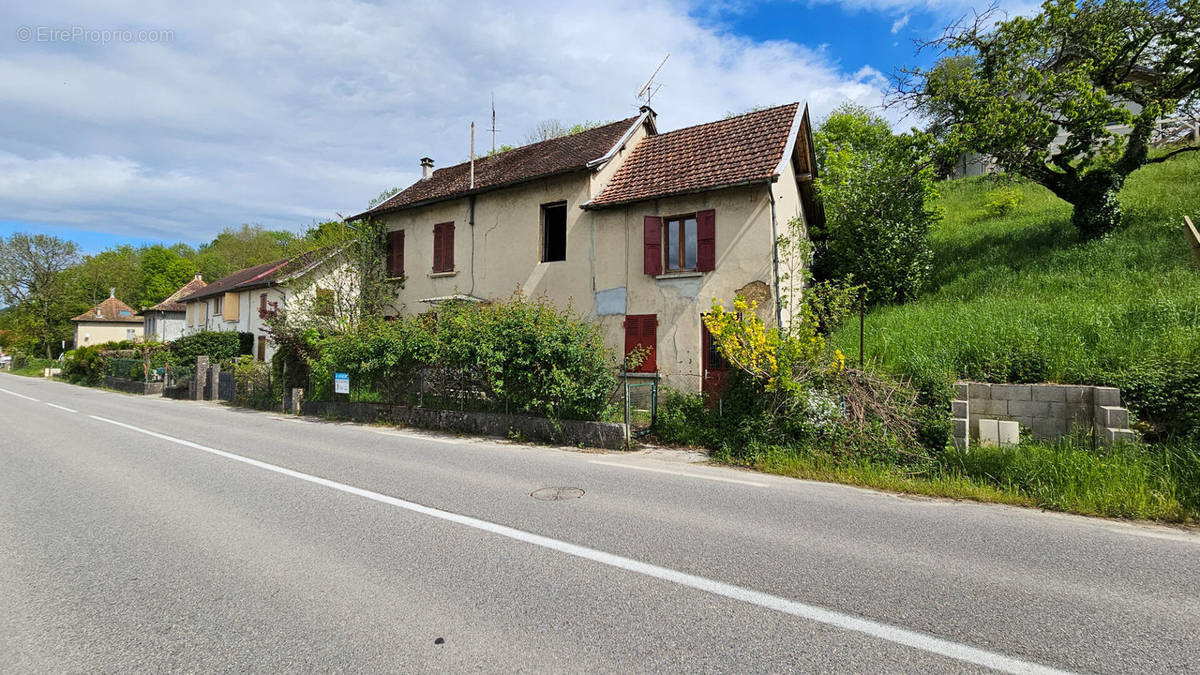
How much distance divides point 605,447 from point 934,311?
8523 millimetres

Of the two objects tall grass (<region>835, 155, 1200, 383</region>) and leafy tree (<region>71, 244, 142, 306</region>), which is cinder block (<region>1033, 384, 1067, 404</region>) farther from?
leafy tree (<region>71, 244, 142, 306</region>)

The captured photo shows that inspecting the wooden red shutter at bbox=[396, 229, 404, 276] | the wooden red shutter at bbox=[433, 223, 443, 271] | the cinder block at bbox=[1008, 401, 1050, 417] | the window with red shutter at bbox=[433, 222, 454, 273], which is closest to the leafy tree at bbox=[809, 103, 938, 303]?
the cinder block at bbox=[1008, 401, 1050, 417]

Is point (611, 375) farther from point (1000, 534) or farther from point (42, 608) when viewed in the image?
point (42, 608)

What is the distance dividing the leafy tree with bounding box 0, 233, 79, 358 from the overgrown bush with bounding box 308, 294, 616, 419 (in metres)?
63.0

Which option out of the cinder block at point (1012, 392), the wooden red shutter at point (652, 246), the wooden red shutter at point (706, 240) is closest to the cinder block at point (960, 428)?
the cinder block at point (1012, 392)

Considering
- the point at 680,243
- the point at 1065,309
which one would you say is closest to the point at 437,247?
the point at 680,243

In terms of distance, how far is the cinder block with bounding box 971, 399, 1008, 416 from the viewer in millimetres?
8125

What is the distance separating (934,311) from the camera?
12961 mm

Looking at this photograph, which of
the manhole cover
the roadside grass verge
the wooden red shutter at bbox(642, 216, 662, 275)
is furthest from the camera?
the wooden red shutter at bbox(642, 216, 662, 275)

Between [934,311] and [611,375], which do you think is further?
[934,311]

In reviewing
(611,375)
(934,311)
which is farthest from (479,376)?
(934,311)

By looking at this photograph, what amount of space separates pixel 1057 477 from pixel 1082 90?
1283 cm

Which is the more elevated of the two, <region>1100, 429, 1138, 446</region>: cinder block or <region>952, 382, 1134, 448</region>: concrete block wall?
<region>952, 382, 1134, 448</region>: concrete block wall

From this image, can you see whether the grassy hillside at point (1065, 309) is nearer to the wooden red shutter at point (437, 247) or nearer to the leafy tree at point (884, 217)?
the leafy tree at point (884, 217)
